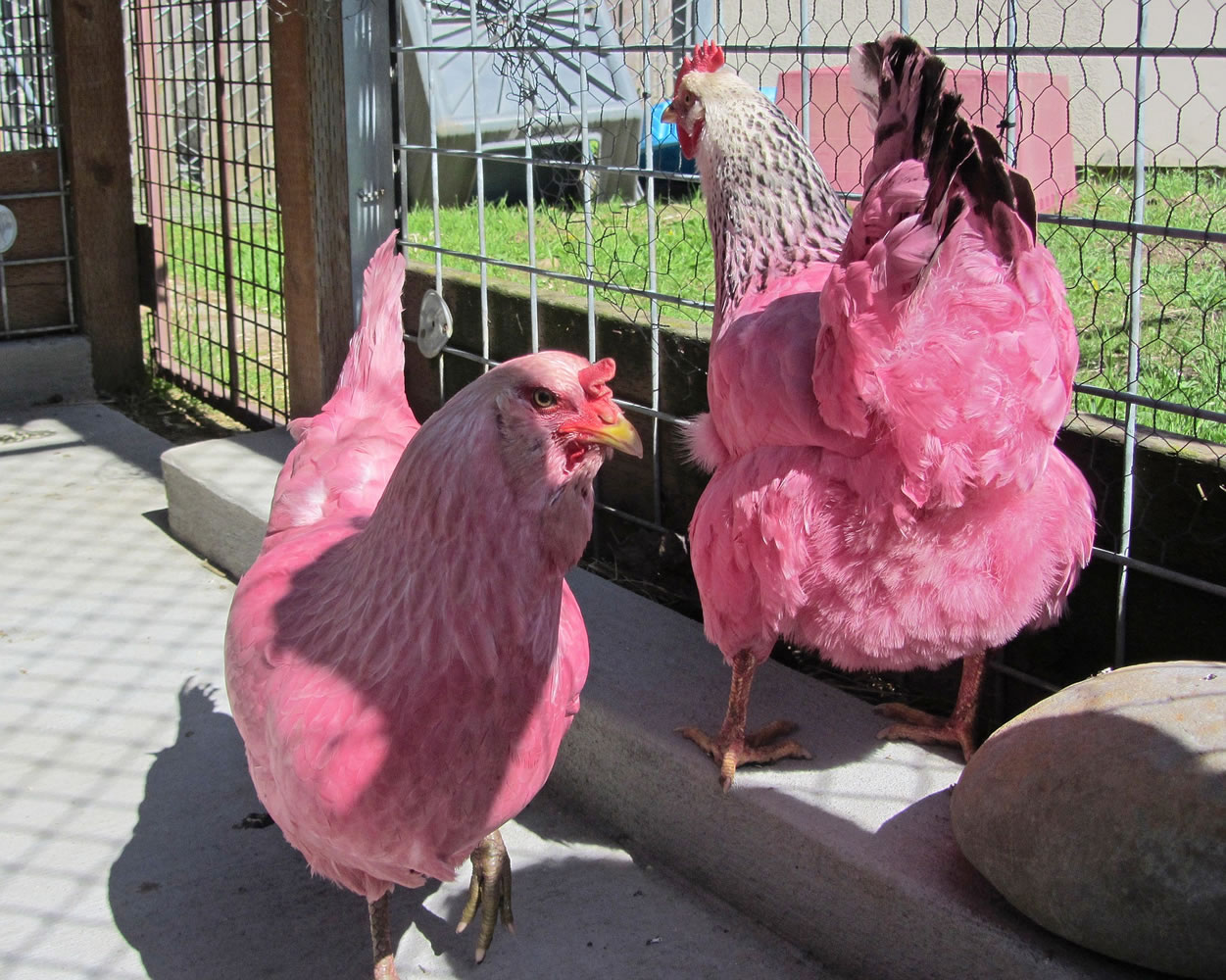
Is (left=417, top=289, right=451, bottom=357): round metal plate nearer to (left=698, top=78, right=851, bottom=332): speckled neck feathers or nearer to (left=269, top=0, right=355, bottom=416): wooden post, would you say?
(left=269, top=0, right=355, bottom=416): wooden post

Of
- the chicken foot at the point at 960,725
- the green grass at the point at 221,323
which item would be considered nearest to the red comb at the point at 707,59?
the chicken foot at the point at 960,725

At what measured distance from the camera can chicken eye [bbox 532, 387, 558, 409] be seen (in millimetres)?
1774

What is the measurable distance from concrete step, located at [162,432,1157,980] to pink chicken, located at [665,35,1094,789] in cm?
11

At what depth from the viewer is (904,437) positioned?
2.11m

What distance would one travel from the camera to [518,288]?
13.1 ft

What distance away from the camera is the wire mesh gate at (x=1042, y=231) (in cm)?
247

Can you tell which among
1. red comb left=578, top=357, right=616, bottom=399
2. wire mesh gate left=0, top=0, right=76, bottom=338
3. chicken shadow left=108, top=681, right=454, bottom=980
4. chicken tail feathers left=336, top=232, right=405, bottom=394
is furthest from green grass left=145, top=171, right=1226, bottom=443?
chicken shadow left=108, top=681, right=454, bottom=980

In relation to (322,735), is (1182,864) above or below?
below

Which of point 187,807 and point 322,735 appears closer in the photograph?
point 322,735

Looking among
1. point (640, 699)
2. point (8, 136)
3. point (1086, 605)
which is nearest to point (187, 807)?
point (640, 699)

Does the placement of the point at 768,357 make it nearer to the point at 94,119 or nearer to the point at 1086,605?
the point at 1086,605

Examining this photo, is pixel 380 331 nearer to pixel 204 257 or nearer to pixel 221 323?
pixel 204 257

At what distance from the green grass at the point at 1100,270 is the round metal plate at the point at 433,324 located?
0.87ft

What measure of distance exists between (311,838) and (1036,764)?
4.19 feet
